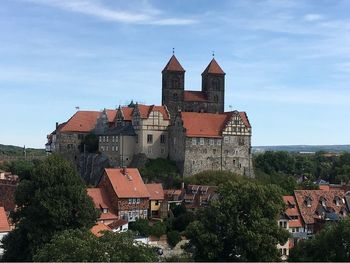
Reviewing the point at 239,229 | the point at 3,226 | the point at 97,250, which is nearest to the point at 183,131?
the point at 3,226

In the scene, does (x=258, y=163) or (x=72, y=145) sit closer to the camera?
(x=72, y=145)

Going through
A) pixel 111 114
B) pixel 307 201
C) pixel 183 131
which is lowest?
pixel 307 201

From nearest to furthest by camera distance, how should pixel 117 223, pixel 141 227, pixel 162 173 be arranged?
pixel 117 223 → pixel 141 227 → pixel 162 173

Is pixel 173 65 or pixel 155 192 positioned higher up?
pixel 173 65

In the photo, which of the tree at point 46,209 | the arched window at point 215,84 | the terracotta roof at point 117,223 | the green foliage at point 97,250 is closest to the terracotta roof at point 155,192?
the terracotta roof at point 117,223

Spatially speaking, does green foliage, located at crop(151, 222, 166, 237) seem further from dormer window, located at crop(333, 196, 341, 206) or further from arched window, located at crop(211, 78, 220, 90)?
arched window, located at crop(211, 78, 220, 90)

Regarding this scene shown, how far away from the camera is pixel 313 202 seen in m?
60.9

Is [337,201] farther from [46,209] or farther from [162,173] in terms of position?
[46,209]

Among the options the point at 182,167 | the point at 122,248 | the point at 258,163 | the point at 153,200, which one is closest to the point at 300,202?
the point at 153,200

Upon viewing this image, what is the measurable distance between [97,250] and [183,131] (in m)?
48.5

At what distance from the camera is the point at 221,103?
85.3m

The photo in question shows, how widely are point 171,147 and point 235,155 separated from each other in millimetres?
7832

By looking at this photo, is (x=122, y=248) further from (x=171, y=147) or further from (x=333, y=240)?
(x=171, y=147)

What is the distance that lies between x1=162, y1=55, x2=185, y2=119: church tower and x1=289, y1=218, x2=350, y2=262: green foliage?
1822 inches
